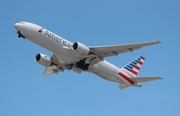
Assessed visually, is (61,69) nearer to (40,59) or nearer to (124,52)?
(40,59)

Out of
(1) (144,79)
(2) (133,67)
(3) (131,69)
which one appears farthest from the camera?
(2) (133,67)

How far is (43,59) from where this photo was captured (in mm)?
46688

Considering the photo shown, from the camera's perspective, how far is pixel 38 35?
41.0 metres

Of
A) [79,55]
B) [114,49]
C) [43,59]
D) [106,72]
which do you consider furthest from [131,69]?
[43,59]

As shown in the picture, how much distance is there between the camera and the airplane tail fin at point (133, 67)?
4935cm

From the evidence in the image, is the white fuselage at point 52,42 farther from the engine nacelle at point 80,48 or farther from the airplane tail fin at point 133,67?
the airplane tail fin at point 133,67

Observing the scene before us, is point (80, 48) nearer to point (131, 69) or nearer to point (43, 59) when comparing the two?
point (43, 59)

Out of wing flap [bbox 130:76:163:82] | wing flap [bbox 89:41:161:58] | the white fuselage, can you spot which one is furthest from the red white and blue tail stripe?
wing flap [bbox 89:41:161:58]

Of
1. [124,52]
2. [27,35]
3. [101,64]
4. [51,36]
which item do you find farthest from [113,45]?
[27,35]

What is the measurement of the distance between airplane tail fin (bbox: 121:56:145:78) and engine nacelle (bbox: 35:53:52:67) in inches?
394

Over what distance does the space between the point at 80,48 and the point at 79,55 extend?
1.29 m

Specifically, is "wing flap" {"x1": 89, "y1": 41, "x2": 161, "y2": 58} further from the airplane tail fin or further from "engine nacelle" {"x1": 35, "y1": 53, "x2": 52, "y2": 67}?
"engine nacelle" {"x1": 35, "y1": 53, "x2": 52, "y2": 67}

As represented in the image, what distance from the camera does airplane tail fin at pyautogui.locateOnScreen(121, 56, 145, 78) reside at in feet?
162

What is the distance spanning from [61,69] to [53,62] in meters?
2.28
